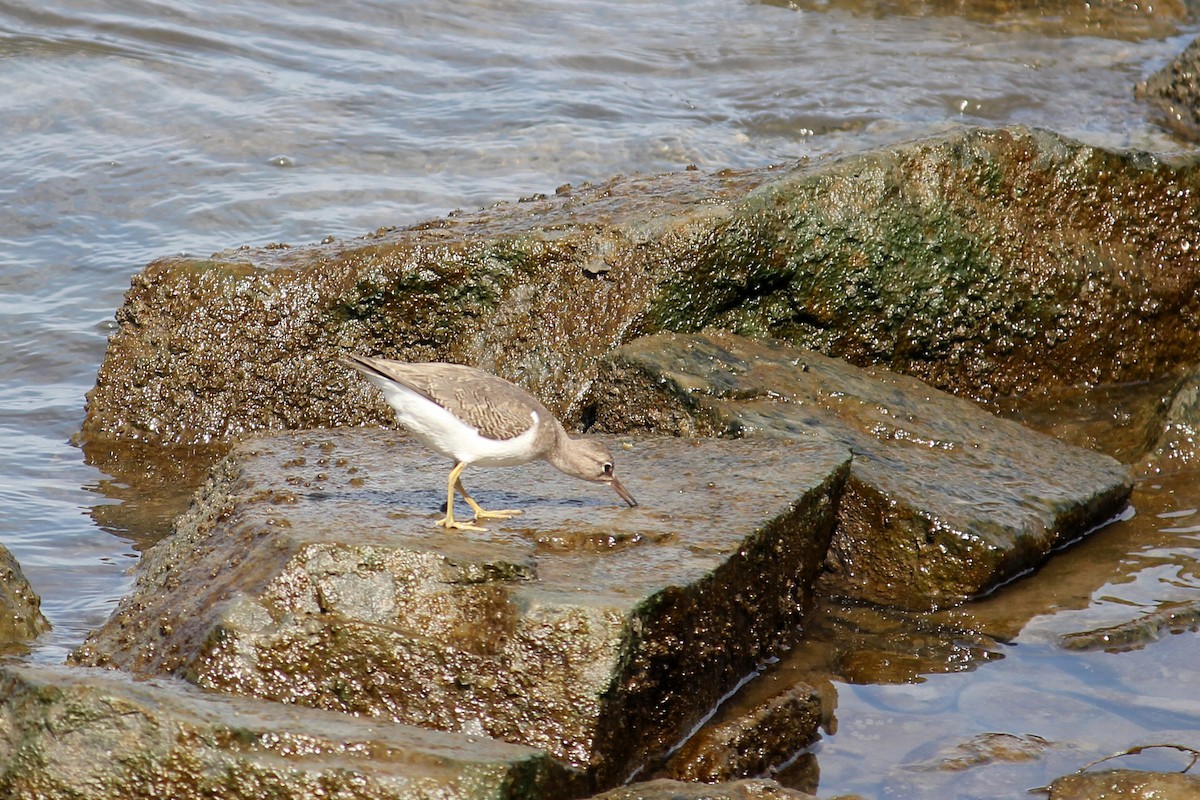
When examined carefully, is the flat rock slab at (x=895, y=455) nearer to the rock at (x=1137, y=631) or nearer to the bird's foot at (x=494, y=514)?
the rock at (x=1137, y=631)

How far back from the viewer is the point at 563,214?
25.6 ft

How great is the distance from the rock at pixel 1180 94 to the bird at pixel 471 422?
33.1ft

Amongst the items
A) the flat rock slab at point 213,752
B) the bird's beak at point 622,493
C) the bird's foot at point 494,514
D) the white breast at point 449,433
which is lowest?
the flat rock slab at point 213,752

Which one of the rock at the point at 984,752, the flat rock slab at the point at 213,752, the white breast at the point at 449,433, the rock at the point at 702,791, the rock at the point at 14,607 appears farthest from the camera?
the rock at the point at 14,607

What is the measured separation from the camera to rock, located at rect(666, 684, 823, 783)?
15.7ft

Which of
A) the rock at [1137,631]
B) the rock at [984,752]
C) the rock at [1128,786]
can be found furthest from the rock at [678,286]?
the rock at [1128,786]

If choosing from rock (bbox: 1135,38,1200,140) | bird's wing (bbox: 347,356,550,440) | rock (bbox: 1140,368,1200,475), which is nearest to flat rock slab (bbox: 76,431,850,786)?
bird's wing (bbox: 347,356,550,440)

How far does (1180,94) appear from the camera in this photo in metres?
13.5

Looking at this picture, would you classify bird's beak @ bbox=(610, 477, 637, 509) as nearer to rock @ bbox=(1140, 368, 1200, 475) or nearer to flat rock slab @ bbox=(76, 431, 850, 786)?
flat rock slab @ bbox=(76, 431, 850, 786)

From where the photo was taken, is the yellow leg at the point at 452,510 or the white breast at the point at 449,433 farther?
the white breast at the point at 449,433

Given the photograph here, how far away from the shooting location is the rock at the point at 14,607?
5.57 m

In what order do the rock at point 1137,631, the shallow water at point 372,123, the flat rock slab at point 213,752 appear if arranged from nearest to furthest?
the flat rock slab at point 213,752 < the rock at point 1137,631 < the shallow water at point 372,123

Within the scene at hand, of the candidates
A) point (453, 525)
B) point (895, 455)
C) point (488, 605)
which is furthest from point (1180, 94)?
point (488, 605)

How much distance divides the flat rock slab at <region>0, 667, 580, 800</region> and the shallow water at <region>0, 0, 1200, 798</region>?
199 cm
